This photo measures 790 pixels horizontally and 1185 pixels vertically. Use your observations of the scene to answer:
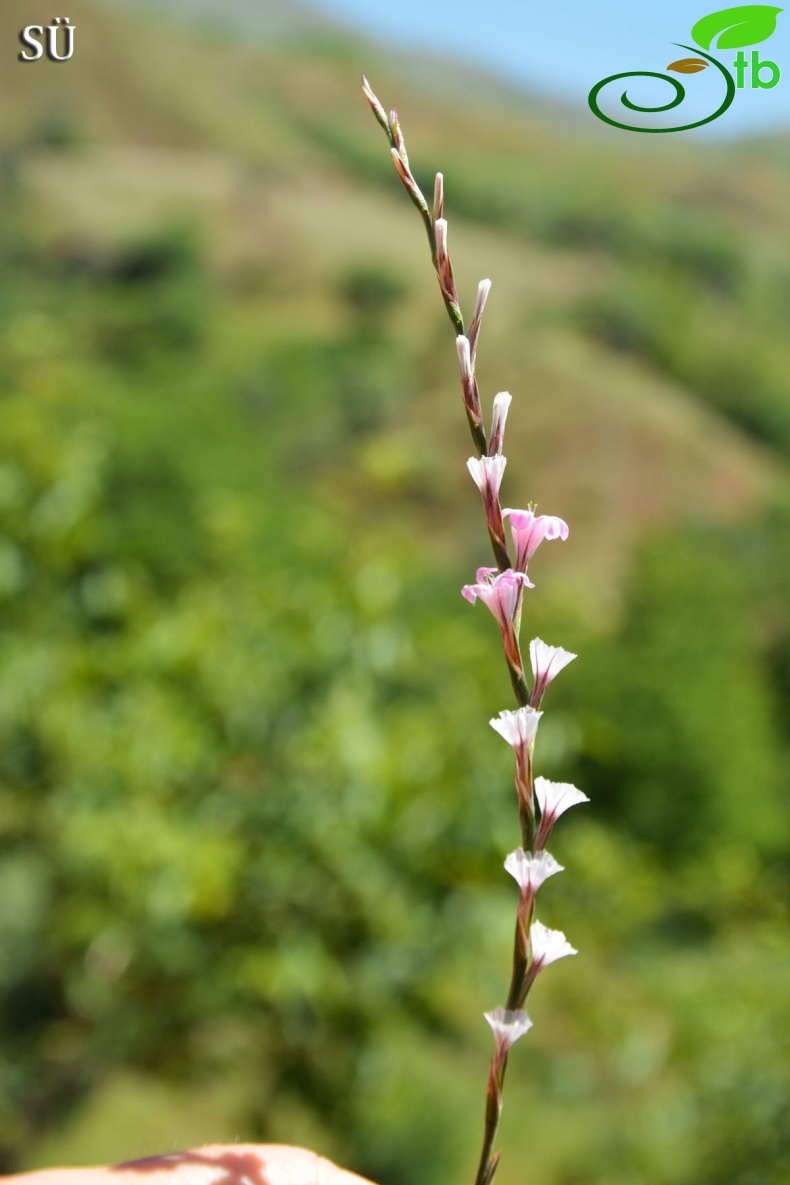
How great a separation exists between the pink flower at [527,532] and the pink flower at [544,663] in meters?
0.04

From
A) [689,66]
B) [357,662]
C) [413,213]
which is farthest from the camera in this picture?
[413,213]

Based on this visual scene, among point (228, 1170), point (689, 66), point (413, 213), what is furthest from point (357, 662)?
point (413, 213)

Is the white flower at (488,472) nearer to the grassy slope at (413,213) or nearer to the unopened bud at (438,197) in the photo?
the unopened bud at (438,197)

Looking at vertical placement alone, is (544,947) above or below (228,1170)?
above

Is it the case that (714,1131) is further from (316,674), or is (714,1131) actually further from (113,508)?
(113,508)

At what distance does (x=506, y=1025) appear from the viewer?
0.49 m

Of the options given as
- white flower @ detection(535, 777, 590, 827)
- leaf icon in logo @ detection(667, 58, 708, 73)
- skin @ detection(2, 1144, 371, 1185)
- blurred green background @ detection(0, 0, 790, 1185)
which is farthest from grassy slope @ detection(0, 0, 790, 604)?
white flower @ detection(535, 777, 590, 827)

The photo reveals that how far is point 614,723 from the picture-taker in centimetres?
1080

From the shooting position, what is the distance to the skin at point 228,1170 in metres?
0.58

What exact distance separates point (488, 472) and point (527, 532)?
0.03 m

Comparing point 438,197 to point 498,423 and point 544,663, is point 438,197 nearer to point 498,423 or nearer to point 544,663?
point 498,423

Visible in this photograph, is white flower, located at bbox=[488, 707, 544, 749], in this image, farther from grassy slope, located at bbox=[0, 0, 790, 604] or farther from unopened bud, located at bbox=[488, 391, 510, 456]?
grassy slope, located at bbox=[0, 0, 790, 604]

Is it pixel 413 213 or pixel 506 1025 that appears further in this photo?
pixel 413 213

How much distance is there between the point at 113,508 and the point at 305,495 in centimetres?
686
